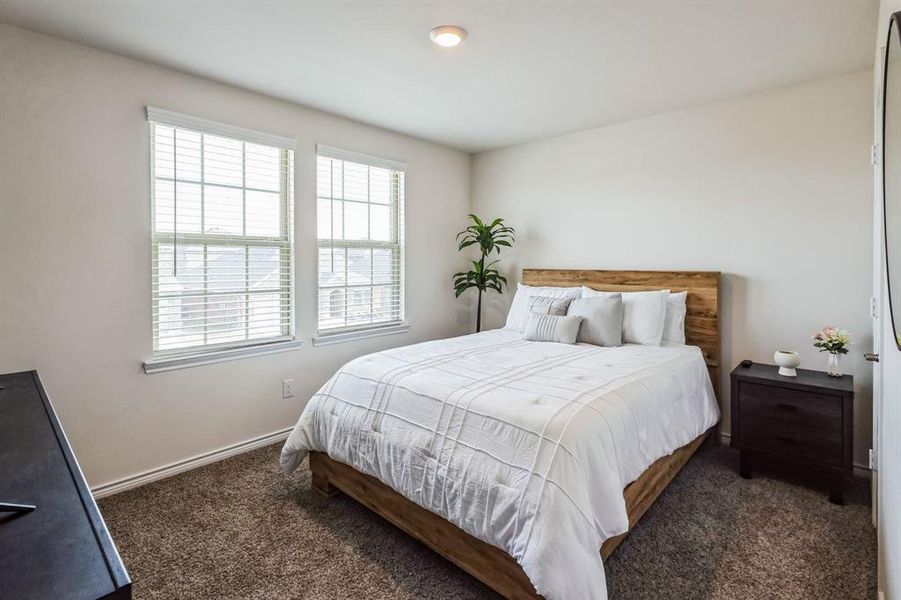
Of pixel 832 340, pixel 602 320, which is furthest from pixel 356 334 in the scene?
pixel 832 340

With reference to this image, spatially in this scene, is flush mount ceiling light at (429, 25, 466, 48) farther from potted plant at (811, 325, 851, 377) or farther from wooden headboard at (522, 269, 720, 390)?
potted plant at (811, 325, 851, 377)

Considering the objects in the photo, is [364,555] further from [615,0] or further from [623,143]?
[623,143]

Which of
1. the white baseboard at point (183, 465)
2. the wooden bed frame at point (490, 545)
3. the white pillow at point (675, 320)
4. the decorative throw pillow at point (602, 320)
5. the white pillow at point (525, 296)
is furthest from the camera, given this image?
the white pillow at point (525, 296)

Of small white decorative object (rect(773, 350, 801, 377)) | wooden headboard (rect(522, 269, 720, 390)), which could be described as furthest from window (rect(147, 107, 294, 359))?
small white decorative object (rect(773, 350, 801, 377))

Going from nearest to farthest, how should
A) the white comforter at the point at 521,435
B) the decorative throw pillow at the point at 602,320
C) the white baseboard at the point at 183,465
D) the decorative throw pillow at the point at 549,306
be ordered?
1. the white comforter at the point at 521,435
2. the white baseboard at the point at 183,465
3. the decorative throw pillow at the point at 602,320
4. the decorative throw pillow at the point at 549,306

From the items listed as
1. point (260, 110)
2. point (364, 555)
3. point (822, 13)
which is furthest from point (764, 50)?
point (364, 555)

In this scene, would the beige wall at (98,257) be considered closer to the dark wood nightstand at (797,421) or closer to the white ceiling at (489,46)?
the white ceiling at (489,46)

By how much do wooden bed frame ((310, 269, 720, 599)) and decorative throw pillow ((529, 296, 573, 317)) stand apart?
54 cm

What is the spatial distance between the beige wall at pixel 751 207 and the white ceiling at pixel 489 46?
8.7 inches

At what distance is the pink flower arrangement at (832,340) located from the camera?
8.50ft

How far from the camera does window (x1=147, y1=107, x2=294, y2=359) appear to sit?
2764 mm

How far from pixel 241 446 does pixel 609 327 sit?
270 centimetres

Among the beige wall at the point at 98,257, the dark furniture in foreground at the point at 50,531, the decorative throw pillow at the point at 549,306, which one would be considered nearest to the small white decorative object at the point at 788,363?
the decorative throw pillow at the point at 549,306

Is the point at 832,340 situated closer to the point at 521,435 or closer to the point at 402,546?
the point at 521,435
